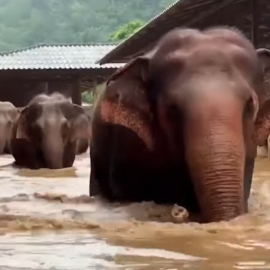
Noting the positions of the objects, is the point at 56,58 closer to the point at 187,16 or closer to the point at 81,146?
the point at 81,146

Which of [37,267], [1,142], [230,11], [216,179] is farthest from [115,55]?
[37,267]

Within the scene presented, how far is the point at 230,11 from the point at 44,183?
6579mm

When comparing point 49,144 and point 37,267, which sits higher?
point 37,267

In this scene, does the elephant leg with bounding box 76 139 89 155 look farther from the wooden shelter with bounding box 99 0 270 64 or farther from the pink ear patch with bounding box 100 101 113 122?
the pink ear patch with bounding box 100 101 113 122

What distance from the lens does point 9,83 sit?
28.9m

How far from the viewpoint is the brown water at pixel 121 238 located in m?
3.23

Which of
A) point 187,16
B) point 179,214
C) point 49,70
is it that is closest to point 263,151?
point 187,16

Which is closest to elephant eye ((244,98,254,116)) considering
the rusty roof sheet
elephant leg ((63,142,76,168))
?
the rusty roof sheet

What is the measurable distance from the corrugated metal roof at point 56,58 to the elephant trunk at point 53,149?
1223 cm

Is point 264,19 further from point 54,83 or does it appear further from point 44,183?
point 54,83

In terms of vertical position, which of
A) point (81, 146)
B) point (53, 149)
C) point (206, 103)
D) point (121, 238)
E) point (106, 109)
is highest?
point (206, 103)

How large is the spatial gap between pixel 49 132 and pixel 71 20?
59.9m

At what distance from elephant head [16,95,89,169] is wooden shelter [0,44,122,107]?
11.0 meters

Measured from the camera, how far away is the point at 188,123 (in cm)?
498
